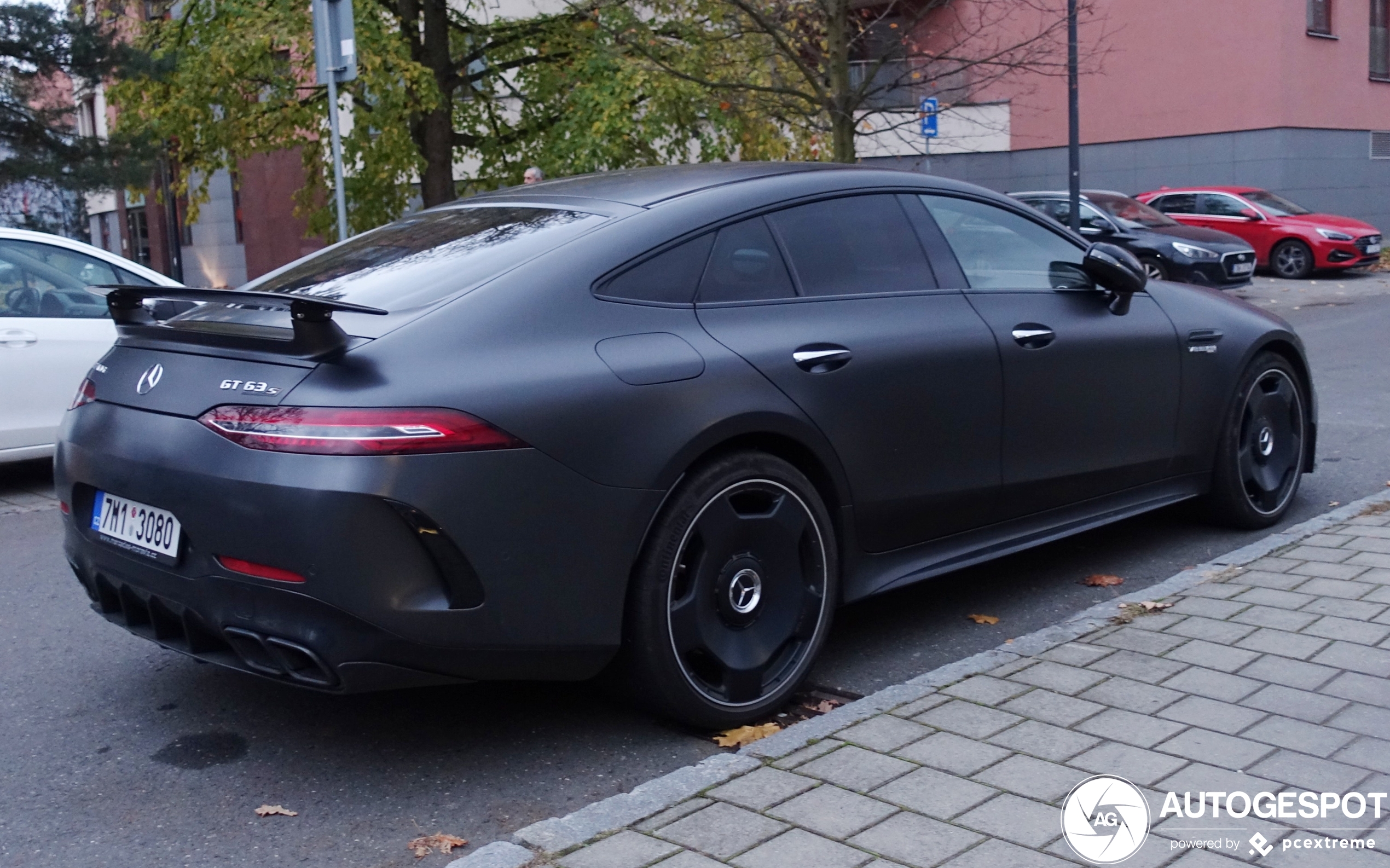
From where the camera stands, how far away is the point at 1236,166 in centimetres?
2670

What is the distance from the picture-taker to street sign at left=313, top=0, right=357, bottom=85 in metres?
9.40

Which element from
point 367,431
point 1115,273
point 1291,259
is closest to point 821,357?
point 367,431

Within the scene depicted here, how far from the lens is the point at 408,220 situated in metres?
4.71

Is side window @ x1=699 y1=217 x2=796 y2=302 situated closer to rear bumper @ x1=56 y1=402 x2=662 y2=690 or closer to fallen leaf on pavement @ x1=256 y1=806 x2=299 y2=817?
rear bumper @ x1=56 y1=402 x2=662 y2=690

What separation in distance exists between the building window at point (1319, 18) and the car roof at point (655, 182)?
25162mm

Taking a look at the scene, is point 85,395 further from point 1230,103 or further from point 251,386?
point 1230,103

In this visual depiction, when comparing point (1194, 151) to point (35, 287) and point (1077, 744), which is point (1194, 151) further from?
point (1077, 744)

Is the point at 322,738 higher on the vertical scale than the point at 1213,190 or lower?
lower

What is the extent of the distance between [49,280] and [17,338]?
43cm

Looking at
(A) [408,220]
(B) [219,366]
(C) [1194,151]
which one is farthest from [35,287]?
(C) [1194,151]

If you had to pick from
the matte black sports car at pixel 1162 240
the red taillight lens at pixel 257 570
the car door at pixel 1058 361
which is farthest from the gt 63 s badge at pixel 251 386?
the matte black sports car at pixel 1162 240

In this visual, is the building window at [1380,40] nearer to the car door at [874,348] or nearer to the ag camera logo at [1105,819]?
the car door at [874,348]

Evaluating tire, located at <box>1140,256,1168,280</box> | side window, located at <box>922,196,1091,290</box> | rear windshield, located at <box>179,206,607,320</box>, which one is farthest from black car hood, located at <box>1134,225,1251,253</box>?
rear windshield, located at <box>179,206,607,320</box>

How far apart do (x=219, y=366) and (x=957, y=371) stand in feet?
7.61
